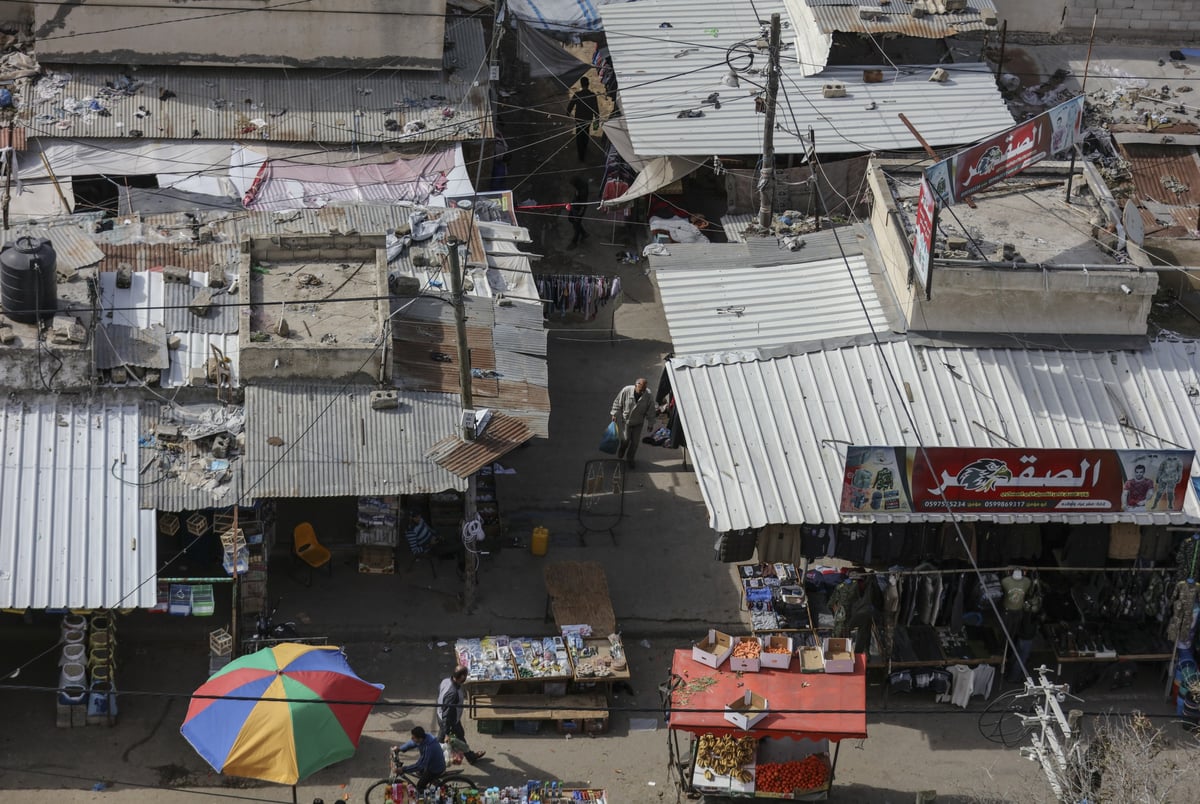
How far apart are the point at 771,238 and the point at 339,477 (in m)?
7.26

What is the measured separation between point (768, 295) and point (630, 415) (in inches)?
98.0

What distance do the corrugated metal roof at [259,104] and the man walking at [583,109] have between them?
2880 millimetres

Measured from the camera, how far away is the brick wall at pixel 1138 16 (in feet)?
108

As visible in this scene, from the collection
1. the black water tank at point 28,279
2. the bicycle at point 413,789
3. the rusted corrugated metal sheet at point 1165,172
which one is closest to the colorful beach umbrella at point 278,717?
the bicycle at point 413,789

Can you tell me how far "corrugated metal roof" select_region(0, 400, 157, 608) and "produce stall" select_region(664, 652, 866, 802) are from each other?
240 inches

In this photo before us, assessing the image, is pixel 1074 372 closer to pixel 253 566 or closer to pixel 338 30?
pixel 253 566

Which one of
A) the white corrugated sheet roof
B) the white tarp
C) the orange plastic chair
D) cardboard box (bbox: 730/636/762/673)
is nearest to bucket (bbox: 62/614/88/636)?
the orange plastic chair

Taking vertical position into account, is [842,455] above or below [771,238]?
below

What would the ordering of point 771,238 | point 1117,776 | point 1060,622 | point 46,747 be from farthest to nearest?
point 771,238, point 1060,622, point 46,747, point 1117,776

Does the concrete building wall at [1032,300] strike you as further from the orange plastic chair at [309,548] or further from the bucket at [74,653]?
the bucket at [74,653]

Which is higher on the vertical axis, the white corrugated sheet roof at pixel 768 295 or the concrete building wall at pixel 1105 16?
the concrete building wall at pixel 1105 16

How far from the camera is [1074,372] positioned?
21125 mm

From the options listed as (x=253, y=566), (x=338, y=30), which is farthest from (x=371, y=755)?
(x=338, y=30)

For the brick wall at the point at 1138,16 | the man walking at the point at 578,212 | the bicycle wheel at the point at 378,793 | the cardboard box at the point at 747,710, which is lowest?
the bicycle wheel at the point at 378,793
